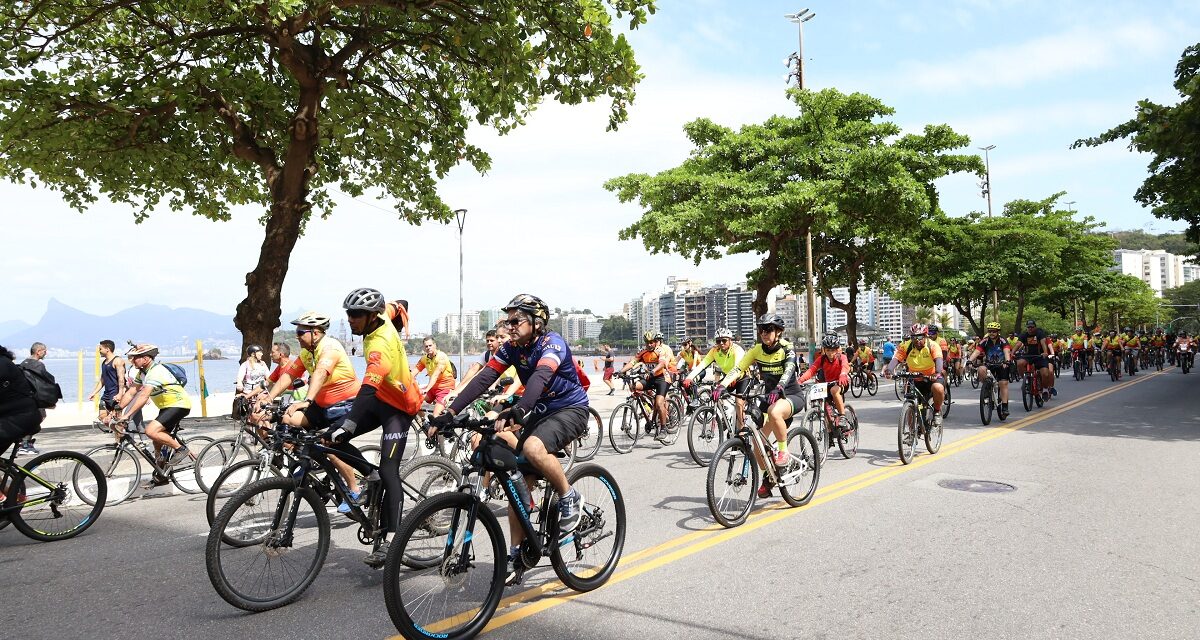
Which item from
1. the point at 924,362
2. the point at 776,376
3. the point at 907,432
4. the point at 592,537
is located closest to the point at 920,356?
the point at 924,362

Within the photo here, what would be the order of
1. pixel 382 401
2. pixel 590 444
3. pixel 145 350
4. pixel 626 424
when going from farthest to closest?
1. pixel 626 424
2. pixel 590 444
3. pixel 145 350
4. pixel 382 401

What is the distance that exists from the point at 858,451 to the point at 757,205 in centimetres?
1277

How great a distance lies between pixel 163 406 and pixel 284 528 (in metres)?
5.02

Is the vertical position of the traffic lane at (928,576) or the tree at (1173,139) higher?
the tree at (1173,139)

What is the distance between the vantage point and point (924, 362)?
411 inches

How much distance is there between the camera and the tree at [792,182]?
22.5 metres

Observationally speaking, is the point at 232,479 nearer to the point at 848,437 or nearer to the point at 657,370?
the point at 657,370

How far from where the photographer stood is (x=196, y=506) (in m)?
7.90

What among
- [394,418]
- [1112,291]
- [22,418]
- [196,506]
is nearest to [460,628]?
[394,418]

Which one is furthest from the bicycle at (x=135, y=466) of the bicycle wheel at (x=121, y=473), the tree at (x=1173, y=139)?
the tree at (x=1173, y=139)

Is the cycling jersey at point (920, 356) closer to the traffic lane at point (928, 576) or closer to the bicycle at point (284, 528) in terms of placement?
the traffic lane at point (928, 576)

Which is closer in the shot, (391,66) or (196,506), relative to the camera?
(196,506)

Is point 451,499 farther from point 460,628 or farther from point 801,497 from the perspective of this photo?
point 801,497

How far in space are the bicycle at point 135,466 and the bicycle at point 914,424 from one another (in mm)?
8715
